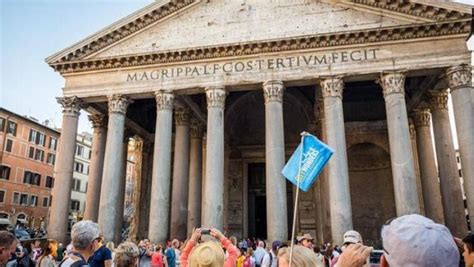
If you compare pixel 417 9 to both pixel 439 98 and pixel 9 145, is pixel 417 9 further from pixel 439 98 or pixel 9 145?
pixel 9 145

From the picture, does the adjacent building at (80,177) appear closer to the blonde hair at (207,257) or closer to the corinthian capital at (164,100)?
the corinthian capital at (164,100)

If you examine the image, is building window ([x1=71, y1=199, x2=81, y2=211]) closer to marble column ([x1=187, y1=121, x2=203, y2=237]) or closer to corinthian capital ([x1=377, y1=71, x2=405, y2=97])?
marble column ([x1=187, y1=121, x2=203, y2=237])

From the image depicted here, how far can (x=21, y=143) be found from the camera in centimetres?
3189

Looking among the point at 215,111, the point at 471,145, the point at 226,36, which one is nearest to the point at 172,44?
the point at 226,36

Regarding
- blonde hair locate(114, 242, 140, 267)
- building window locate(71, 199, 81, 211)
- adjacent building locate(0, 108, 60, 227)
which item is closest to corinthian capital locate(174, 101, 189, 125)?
blonde hair locate(114, 242, 140, 267)

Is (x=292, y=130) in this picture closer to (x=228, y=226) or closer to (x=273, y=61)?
(x=228, y=226)

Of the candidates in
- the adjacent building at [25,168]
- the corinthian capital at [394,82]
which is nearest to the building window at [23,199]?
the adjacent building at [25,168]

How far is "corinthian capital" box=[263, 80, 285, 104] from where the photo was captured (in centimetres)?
1441

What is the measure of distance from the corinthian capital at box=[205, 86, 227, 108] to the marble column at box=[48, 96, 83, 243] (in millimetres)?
6053

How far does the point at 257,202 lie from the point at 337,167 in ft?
31.5

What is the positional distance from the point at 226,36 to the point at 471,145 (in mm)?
9804

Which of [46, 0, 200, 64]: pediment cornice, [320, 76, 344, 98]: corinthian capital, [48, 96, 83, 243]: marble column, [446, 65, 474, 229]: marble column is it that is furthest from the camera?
[46, 0, 200, 64]: pediment cornice

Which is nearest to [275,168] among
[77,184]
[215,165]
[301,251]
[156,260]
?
[215,165]

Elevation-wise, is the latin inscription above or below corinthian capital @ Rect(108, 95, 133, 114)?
above
